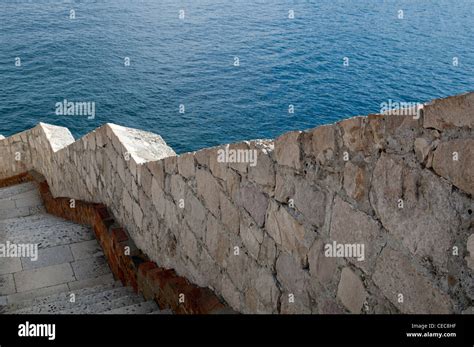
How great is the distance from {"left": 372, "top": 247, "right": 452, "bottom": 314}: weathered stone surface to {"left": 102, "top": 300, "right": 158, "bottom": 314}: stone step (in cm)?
264

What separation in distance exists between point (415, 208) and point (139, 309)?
10.0ft

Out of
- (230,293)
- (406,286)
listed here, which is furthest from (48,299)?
(406,286)

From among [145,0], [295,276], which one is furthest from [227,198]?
[145,0]

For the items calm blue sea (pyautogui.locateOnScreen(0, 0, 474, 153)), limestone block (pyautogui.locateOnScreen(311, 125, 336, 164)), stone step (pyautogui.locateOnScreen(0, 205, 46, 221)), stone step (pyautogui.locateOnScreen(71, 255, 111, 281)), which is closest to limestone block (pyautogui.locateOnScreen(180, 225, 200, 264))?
limestone block (pyautogui.locateOnScreen(311, 125, 336, 164))

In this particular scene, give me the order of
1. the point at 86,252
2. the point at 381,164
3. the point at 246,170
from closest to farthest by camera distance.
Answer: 1. the point at 381,164
2. the point at 246,170
3. the point at 86,252

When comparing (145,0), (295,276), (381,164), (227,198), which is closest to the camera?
(381,164)

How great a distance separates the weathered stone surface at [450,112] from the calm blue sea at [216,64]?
1149 inches

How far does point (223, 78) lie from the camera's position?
41562 millimetres

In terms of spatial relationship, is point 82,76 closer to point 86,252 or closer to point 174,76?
point 174,76

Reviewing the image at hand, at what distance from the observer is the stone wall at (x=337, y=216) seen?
170 centimetres

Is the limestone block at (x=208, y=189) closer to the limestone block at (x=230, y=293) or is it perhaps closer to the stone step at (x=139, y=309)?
the limestone block at (x=230, y=293)

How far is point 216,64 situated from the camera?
4403 centimetres

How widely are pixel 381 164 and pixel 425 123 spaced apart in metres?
0.26

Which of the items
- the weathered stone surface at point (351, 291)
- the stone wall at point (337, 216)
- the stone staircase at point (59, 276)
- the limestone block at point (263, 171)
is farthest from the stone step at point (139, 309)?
the weathered stone surface at point (351, 291)
